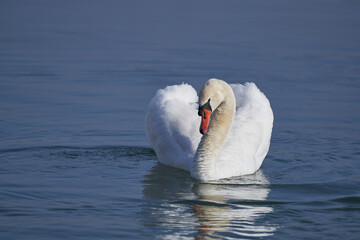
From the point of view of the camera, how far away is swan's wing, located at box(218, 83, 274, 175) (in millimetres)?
10906

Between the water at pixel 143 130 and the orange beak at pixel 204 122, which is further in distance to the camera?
the orange beak at pixel 204 122

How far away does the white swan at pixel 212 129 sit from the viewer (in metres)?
10.4

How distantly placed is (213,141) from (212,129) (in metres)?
0.19

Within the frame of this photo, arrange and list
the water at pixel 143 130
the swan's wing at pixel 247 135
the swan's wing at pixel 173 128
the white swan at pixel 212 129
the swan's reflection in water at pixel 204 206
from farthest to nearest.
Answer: the swan's wing at pixel 173 128 → the swan's wing at pixel 247 135 → the white swan at pixel 212 129 → the water at pixel 143 130 → the swan's reflection in water at pixel 204 206

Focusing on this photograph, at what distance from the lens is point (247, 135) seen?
11.4 metres

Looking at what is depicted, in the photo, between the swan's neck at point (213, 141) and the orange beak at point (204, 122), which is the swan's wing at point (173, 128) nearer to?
the swan's neck at point (213, 141)

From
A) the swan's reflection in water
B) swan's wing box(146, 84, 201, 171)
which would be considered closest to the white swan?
swan's wing box(146, 84, 201, 171)

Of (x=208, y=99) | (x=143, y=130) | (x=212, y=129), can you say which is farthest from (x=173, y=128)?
(x=143, y=130)

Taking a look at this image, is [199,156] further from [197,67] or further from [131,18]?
[131,18]

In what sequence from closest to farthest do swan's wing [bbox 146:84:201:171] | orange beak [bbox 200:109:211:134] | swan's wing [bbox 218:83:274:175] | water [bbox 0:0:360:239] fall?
water [bbox 0:0:360:239] < orange beak [bbox 200:109:211:134] < swan's wing [bbox 218:83:274:175] < swan's wing [bbox 146:84:201:171]

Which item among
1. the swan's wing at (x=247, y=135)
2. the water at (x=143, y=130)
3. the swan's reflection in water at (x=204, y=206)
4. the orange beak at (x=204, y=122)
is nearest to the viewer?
the swan's reflection in water at (x=204, y=206)

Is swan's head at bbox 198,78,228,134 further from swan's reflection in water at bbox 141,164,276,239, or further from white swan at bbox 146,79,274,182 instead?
swan's reflection in water at bbox 141,164,276,239

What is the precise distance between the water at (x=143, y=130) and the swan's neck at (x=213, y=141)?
8.3 inches

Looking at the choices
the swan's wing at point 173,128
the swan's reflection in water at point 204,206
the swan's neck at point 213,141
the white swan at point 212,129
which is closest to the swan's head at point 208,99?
the white swan at point 212,129
